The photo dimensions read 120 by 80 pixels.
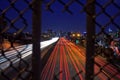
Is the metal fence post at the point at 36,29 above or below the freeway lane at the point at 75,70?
above

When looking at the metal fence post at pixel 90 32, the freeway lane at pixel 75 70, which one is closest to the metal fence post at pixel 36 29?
the freeway lane at pixel 75 70

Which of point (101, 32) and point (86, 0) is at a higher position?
point (86, 0)

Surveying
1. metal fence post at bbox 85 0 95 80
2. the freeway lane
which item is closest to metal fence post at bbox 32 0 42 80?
the freeway lane

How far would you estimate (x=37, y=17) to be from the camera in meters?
2.80

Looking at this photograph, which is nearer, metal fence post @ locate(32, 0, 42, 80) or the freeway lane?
metal fence post @ locate(32, 0, 42, 80)

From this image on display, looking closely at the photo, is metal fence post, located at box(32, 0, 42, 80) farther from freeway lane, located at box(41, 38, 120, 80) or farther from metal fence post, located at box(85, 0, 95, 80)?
metal fence post, located at box(85, 0, 95, 80)

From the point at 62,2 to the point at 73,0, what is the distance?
0.34 ft

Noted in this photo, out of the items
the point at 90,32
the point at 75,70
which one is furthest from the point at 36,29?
the point at 75,70

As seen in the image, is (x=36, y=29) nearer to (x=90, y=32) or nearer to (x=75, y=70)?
(x=90, y=32)

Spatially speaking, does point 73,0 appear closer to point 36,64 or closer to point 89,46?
point 89,46

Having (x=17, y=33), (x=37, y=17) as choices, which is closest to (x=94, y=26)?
(x=37, y=17)

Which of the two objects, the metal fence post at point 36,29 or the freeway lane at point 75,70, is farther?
the freeway lane at point 75,70

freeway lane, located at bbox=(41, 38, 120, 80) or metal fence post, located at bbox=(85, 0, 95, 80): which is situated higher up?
metal fence post, located at bbox=(85, 0, 95, 80)

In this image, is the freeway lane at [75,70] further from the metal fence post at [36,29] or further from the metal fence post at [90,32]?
the metal fence post at [36,29]
